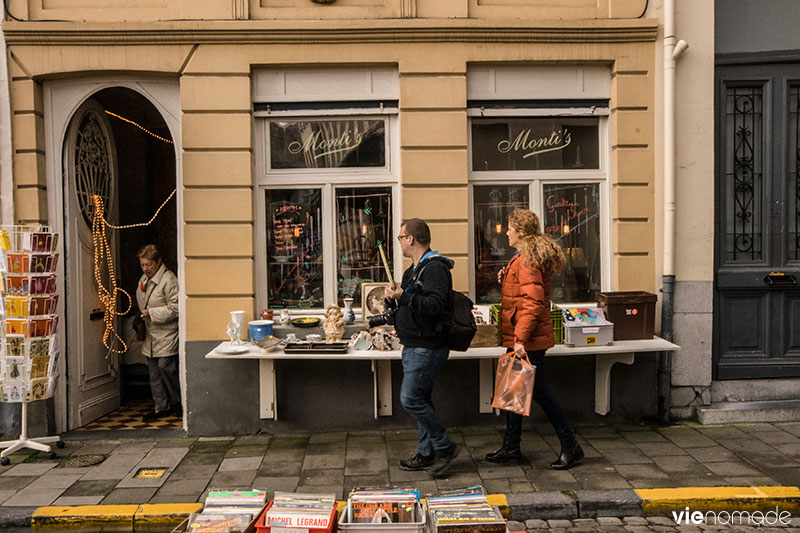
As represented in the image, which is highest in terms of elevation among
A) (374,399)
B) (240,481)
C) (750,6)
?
(750,6)

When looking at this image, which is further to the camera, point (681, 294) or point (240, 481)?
point (681, 294)

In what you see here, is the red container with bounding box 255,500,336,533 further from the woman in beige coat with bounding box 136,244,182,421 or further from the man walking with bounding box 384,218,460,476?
the woman in beige coat with bounding box 136,244,182,421

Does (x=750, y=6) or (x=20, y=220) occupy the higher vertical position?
(x=750, y=6)

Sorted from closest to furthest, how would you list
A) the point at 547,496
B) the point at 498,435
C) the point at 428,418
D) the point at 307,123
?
the point at 547,496 < the point at 428,418 < the point at 498,435 < the point at 307,123

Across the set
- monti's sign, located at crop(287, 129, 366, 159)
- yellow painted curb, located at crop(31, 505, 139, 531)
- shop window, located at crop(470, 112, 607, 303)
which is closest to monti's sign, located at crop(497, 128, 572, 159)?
shop window, located at crop(470, 112, 607, 303)

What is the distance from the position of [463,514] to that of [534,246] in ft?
8.93

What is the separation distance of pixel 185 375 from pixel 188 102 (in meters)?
2.82

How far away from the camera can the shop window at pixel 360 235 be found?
22.4 feet

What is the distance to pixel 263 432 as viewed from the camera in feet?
21.6

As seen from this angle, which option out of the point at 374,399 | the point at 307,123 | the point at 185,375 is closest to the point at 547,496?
the point at 374,399

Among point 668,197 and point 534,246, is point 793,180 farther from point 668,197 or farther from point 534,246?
point 534,246

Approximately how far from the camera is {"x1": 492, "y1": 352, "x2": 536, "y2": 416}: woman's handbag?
5.07 meters

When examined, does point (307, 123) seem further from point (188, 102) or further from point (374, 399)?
point (374, 399)

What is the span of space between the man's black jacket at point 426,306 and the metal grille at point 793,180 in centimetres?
436
